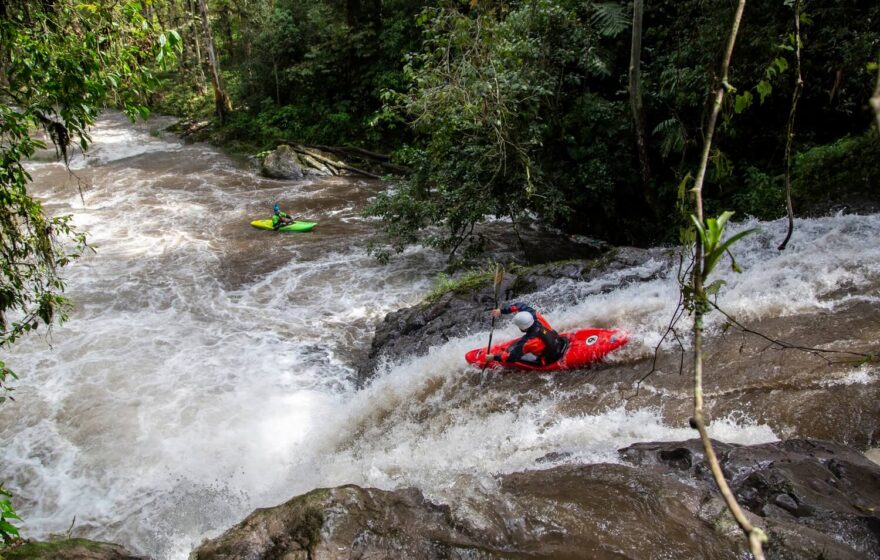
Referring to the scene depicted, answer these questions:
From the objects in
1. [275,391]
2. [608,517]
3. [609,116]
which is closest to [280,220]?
[275,391]

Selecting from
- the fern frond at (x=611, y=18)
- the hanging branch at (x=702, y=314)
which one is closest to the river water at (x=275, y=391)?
the hanging branch at (x=702, y=314)

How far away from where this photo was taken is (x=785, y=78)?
24.7ft

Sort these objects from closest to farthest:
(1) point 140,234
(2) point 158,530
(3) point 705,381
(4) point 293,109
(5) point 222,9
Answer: (3) point 705,381 → (2) point 158,530 → (1) point 140,234 → (4) point 293,109 → (5) point 222,9

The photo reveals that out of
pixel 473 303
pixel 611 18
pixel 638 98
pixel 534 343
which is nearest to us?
pixel 534 343

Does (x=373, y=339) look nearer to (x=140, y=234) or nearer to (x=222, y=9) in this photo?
(x=140, y=234)

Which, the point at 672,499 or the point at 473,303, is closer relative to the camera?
the point at 672,499

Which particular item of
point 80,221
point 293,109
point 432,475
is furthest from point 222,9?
point 432,475

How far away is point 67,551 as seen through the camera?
299 cm

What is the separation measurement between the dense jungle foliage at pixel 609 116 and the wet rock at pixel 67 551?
237 inches

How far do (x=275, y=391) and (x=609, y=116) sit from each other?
23.3 feet

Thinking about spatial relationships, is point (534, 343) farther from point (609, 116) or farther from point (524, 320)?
point (609, 116)

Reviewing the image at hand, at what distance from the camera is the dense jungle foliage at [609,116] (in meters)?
7.11

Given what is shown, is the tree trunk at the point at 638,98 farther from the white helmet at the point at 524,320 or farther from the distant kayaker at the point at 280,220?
the distant kayaker at the point at 280,220

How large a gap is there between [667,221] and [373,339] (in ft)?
17.6
